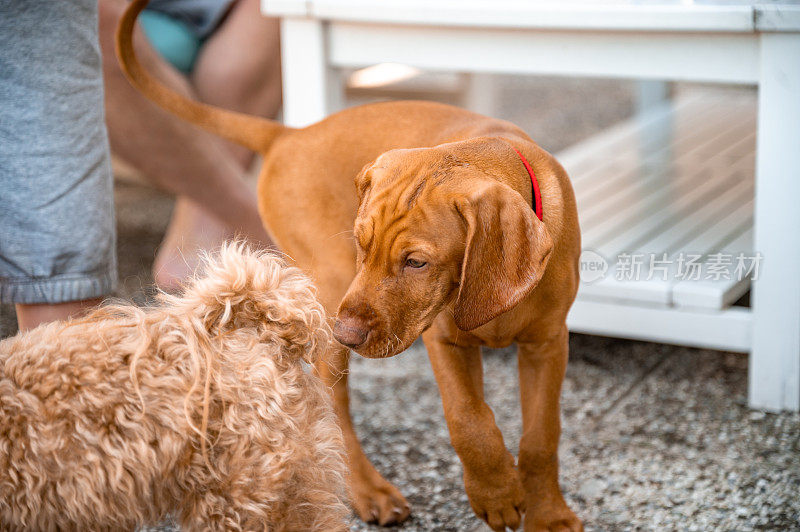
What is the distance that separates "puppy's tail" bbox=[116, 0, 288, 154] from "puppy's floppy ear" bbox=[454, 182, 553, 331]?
2.41ft

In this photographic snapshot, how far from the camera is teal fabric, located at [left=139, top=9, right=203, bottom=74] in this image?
9.63 feet

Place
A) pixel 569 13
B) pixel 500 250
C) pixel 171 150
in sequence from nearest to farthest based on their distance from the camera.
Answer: pixel 500 250 → pixel 569 13 → pixel 171 150

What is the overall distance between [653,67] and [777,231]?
0.49 m

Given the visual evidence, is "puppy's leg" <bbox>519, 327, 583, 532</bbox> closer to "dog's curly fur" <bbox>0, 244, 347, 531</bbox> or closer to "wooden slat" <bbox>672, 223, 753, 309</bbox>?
"dog's curly fur" <bbox>0, 244, 347, 531</bbox>

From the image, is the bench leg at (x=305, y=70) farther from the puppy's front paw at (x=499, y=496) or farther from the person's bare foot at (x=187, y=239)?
the puppy's front paw at (x=499, y=496)

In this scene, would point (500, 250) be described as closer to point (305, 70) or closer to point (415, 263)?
point (415, 263)

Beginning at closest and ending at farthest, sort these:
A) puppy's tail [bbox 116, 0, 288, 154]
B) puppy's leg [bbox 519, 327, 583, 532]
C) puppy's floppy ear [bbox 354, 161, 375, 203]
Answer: puppy's floppy ear [bbox 354, 161, 375, 203] < puppy's leg [bbox 519, 327, 583, 532] < puppy's tail [bbox 116, 0, 288, 154]

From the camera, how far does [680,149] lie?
384 cm

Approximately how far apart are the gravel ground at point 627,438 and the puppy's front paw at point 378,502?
0.03m

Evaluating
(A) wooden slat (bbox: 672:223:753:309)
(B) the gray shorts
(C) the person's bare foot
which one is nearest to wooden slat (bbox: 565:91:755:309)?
(A) wooden slat (bbox: 672:223:753:309)

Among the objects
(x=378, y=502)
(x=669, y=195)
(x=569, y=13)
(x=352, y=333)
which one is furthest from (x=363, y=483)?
(x=669, y=195)

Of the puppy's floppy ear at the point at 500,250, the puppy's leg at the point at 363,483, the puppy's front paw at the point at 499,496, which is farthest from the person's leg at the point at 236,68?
the puppy's floppy ear at the point at 500,250

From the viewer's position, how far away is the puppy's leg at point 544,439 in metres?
1.73

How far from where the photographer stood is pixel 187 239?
10.5 feet
